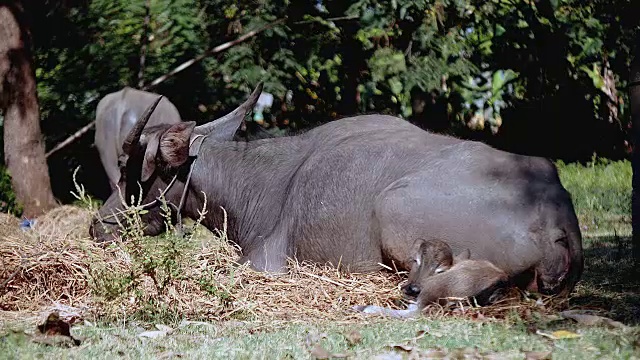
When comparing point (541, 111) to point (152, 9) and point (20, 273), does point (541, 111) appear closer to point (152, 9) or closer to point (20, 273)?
point (152, 9)

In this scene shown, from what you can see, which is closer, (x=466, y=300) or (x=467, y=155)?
(x=466, y=300)

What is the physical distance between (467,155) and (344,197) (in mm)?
814

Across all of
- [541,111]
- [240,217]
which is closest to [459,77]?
[541,111]

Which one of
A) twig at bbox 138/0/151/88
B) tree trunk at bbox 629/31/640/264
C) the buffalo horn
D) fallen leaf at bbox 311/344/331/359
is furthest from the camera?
twig at bbox 138/0/151/88

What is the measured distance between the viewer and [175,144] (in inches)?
283

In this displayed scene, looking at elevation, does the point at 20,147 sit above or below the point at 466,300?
below

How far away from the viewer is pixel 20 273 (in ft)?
19.6

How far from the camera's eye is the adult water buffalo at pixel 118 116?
11219 mm

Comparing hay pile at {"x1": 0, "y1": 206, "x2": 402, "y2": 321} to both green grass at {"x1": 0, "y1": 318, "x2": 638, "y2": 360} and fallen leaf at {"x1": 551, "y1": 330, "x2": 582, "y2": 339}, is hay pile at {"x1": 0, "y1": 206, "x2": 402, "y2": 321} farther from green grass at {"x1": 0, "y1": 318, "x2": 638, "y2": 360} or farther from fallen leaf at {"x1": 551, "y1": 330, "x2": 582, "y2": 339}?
fallen leaf at {"x1": 551, "y1": 330, "x2": 582, "y2": 339}

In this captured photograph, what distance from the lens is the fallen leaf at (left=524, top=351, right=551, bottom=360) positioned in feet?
13.0

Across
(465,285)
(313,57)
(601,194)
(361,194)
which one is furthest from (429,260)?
(313,57)

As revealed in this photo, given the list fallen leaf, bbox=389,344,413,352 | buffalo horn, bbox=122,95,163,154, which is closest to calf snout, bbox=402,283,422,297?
fallen leaf, bbox=389,344,413,352

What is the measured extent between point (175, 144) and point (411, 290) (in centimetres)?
236

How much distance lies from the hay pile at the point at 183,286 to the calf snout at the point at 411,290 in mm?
113
